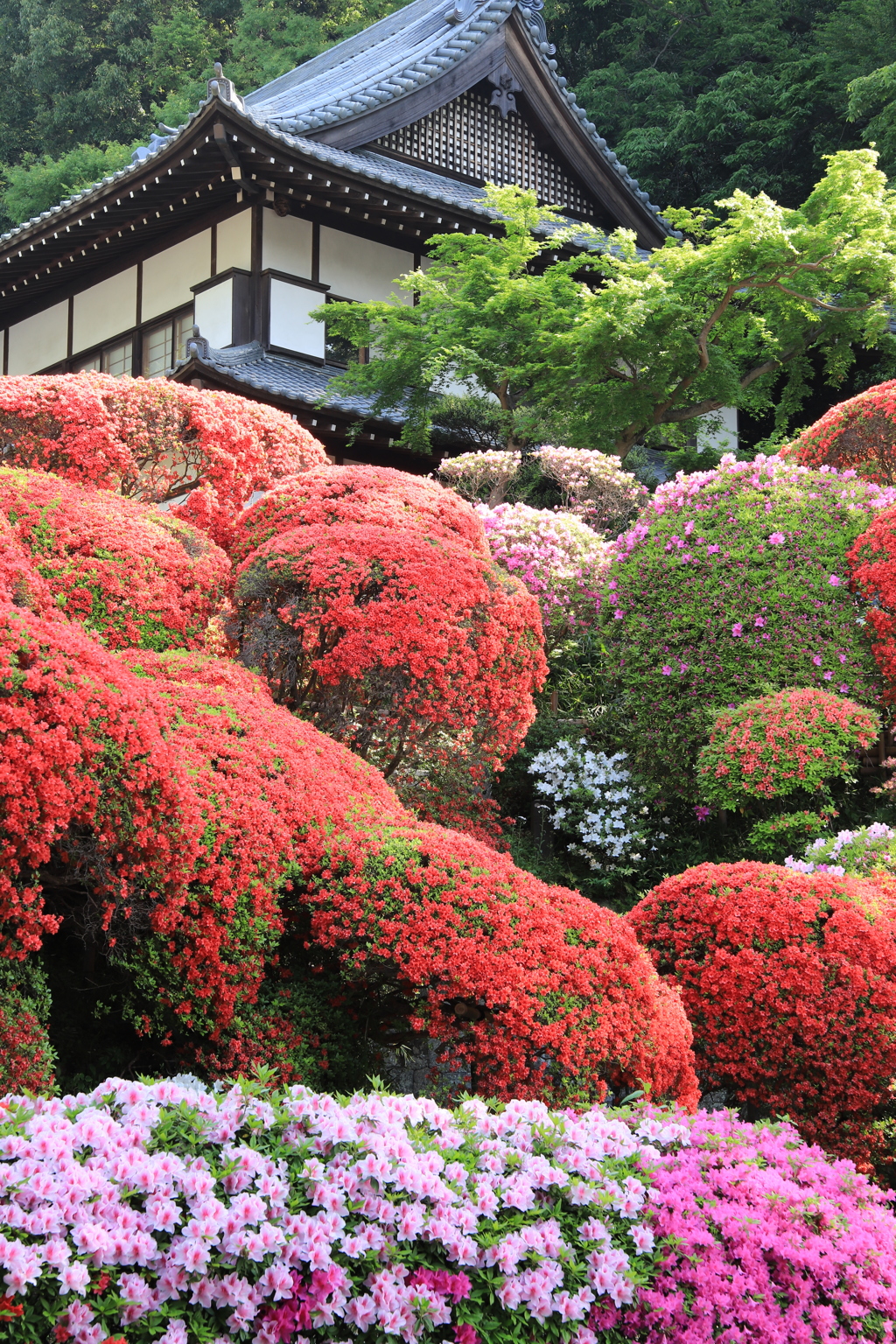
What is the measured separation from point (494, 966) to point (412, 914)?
0.35 meters

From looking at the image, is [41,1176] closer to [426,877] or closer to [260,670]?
[426,877]

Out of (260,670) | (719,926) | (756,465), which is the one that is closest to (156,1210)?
(719,926)

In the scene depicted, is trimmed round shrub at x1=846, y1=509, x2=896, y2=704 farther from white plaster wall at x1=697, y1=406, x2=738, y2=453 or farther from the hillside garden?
white plaster wall at x1=697, y1=406, x2=738, y2=453

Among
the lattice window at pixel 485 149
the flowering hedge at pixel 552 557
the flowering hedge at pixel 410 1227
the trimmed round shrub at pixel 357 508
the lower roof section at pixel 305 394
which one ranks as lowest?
the flowering hedge at pixel 410 1227

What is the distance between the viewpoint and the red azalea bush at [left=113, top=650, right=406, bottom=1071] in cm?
448

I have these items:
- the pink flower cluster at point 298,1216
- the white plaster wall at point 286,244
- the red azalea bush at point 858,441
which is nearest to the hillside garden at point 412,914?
the pink flower cluster at point 298,1216

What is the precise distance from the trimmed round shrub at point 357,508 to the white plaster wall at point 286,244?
8.64 metres

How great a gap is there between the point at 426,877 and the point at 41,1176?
87.5 inches

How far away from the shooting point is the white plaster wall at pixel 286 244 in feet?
50.8

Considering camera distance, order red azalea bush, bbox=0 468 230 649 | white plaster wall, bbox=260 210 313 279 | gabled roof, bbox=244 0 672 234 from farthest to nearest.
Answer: gabled roof, bbox=244 0 672 234
white plaster wall, bbox=260 210 313 279
red azalea bush, bbox=0 468 230 649

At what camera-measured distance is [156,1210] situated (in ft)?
9.67

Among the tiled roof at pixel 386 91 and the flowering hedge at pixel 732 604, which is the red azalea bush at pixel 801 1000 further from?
the tiled roof at pixel 386 91

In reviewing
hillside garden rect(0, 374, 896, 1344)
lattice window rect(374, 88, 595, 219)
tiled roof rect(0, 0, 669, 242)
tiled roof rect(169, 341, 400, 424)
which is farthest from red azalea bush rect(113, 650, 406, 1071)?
lattice window rect(374, 88, 595, 219)

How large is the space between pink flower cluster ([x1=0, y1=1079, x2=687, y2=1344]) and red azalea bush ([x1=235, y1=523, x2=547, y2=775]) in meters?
3.06
